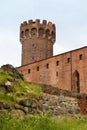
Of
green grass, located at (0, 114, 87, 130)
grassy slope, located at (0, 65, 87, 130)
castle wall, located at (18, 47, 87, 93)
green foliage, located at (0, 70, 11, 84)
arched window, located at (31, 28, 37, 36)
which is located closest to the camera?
green grass, located at (0, 114, 87, 130)

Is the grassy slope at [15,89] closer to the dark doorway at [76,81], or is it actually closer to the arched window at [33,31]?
the dark doorway at [76,81]

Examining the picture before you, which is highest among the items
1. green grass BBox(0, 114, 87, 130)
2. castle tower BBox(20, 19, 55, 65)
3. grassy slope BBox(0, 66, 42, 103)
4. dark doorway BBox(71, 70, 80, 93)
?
castle tower BBox(20, 19, 55, 65)

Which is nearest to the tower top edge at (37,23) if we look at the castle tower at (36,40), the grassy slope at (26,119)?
the castle tower at (36,40)

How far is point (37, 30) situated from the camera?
Answer: 224ft

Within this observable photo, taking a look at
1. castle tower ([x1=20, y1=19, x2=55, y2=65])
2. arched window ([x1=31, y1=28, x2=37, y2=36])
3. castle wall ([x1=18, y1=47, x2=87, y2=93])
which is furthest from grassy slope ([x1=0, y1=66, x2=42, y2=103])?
arched window ([x1=31, y1=28, x2=37, y2=36])

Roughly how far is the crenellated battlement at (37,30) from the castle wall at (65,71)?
1427 centimetres

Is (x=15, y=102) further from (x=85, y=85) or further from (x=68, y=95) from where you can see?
(x=85, y=85)

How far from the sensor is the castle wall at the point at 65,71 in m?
48.5

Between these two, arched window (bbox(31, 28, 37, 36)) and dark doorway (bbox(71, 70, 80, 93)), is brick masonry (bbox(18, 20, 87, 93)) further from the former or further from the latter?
arched window (bbox(31, 28, 37, 36))

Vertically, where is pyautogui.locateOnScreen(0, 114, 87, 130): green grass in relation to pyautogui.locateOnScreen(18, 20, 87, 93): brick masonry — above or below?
below

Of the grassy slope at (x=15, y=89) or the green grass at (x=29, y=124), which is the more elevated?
the grassy slope at (x=15, y=89)

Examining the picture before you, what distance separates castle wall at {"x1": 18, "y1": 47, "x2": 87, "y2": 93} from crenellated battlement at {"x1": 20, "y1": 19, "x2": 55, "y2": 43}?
1427cm

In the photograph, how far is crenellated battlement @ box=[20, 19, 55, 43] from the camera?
68375 millimetres

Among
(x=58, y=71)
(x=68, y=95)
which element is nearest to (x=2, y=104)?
(x=68, y=95)
